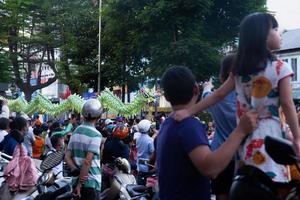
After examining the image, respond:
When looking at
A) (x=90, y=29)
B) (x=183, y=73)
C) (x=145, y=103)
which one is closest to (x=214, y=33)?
(x=145, y=103)

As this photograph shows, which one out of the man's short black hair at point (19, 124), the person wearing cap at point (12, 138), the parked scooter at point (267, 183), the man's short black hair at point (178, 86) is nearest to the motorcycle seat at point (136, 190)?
the person wearing cap at point (12, 138)

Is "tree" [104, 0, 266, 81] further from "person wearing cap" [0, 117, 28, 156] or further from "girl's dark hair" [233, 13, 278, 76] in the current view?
"girl's dark hair" [233, 13, 278, 76]

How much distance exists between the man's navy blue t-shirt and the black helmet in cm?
29

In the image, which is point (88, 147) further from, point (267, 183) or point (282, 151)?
point (282, 151)

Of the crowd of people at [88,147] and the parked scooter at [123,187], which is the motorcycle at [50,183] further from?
the parked scooter at [123,187]

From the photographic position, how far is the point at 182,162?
325cm

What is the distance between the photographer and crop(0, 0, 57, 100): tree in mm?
40719

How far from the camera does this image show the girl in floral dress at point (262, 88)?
10.4 feet

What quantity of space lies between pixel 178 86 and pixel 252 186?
0.74 m

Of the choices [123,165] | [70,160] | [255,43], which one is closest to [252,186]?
[255,43]

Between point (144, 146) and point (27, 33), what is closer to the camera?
point (144, 146)

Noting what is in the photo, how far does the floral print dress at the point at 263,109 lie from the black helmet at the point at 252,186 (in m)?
0.14

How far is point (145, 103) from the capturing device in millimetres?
22828

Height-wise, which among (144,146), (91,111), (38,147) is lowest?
(38,147)
